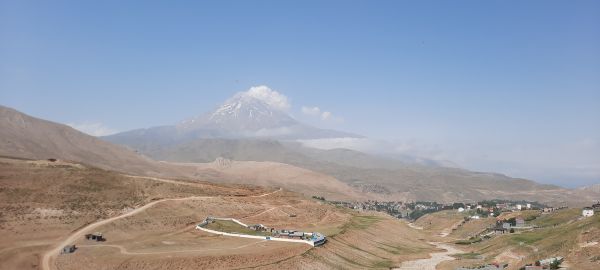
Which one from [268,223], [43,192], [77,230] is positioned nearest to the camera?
[77,230]

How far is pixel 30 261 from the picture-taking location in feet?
246

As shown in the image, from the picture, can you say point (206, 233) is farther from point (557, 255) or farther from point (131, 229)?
point (557, 255)

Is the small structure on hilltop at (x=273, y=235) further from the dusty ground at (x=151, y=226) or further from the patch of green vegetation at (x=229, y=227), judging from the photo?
the dusty ground at (x=151, y=226)

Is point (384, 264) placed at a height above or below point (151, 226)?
below

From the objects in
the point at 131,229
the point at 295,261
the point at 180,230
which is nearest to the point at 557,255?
the point at 295,261

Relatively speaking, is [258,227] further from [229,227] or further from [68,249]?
[68,249]

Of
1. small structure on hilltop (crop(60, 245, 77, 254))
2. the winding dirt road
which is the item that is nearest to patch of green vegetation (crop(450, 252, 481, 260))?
the winding dirt road

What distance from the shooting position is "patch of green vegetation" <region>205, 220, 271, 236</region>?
10494cm

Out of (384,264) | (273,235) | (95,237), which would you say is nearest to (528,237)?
(384,264)

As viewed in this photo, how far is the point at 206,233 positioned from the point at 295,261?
2561 cm

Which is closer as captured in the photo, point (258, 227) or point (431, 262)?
point (431, 262)

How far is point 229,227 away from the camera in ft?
362

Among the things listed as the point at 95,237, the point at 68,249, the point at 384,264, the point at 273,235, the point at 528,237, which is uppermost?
the point at 528,237

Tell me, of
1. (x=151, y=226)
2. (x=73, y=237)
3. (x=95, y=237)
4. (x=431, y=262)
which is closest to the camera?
(x=73, y=237)
